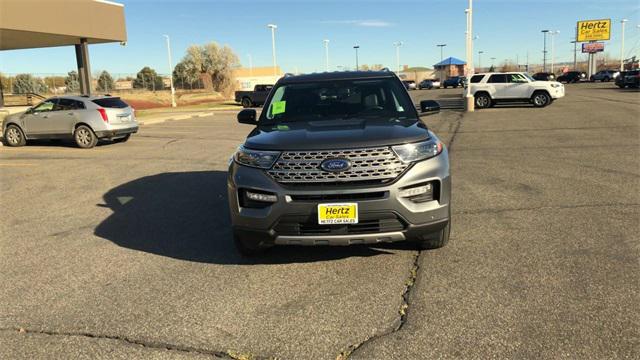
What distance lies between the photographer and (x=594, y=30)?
7469 centimetres

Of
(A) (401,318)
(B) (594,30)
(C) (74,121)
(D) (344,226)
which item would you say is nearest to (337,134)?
(D) (344,226)

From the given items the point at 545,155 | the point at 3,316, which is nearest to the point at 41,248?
the point at 3,316

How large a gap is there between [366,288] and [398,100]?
2.25m

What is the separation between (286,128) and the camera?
472 cm

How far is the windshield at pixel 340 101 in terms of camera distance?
522 centimetres

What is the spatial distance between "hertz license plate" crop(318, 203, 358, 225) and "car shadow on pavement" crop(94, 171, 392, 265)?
88 cm

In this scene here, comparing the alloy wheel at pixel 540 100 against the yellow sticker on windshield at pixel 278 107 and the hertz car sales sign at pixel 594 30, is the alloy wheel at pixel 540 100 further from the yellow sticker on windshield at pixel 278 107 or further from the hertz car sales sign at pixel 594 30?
the hertz car sales sign at pixel 594 30

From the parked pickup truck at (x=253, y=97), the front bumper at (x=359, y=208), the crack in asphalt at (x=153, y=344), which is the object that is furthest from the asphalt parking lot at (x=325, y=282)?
the parked pickup truck at (x=253, y=97)

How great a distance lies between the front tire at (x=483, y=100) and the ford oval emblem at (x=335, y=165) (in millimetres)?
23680

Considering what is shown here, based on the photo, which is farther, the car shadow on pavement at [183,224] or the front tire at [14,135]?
the front tire at [14,135]

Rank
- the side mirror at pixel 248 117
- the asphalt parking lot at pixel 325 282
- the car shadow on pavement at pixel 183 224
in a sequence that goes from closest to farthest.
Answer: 1. the asphalt parking lot at pixel 325 282
2. the car shadow on pavement at pixel 183 224
3. the side mirror at pixel 248 117

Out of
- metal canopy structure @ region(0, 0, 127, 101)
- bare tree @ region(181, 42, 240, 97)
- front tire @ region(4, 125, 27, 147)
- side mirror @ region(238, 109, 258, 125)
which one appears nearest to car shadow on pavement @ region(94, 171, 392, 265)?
side mirror @ region(238, 109, 258, 125)

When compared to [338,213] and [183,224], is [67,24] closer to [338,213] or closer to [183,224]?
[183,224]

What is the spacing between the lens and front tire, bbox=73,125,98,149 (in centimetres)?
1448
